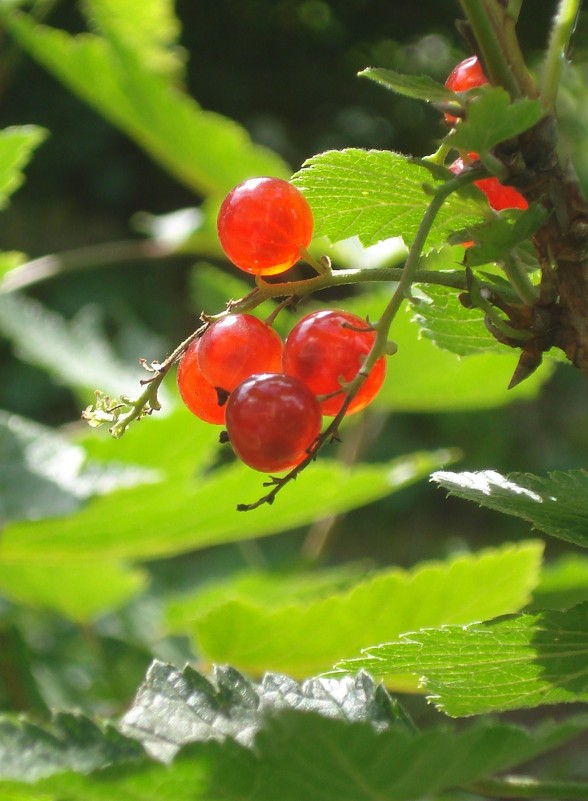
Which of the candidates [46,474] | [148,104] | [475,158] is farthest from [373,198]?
[148,104]

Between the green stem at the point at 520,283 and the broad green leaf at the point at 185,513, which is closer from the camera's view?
the green stem at the point at 520,283

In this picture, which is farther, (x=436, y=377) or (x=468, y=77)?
(x=436, y=377)

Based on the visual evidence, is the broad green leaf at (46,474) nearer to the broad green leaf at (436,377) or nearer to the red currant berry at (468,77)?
the broad green leaf at (436,377)

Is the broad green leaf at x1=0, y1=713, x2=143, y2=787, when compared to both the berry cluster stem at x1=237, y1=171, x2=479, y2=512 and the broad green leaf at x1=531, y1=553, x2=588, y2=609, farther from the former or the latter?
the broad green leaf at x1=531, y1=553, x2=588, y2=609

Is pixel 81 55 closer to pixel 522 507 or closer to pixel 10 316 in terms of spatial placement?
pixel 10 316

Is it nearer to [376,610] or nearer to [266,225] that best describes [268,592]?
[376,610]

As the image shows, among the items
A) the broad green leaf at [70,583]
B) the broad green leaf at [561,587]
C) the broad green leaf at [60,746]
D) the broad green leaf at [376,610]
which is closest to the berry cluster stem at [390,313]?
the broad green leaf at [60,746]

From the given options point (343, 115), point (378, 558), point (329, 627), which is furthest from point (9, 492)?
point (343, 115)
